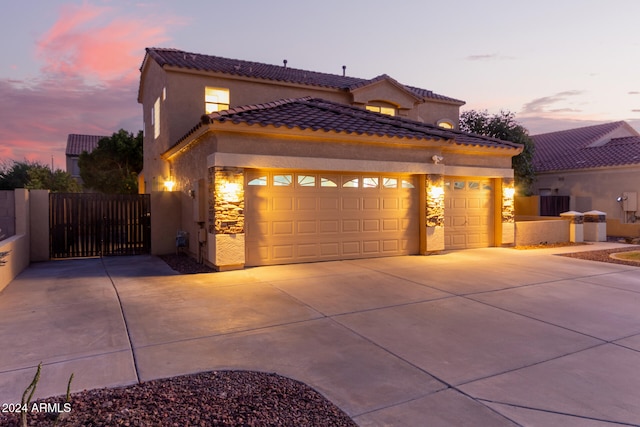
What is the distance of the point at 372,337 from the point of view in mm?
5297

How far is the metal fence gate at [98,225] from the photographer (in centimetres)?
1234

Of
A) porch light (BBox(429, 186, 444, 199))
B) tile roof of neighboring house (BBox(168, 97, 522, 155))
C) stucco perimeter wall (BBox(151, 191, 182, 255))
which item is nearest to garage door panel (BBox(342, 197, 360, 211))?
tile roof of neighboring house (BBox(168, 97, 522, 155))

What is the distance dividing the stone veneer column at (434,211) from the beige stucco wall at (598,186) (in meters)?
14.2

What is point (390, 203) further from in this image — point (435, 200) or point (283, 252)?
point (283, 252)

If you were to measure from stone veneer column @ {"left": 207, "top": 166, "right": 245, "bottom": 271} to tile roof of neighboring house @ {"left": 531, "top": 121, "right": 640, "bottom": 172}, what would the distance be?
2089 centimetres

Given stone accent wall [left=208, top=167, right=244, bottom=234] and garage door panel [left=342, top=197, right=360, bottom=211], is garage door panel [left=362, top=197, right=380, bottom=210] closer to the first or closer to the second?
garage door panel [left=342, top=197, right=360, bottom=211]

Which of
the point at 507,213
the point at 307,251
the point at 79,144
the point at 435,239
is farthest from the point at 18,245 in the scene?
the point at 79,144

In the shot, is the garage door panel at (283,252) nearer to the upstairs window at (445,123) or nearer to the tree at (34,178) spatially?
the upstairs window at (445,123)

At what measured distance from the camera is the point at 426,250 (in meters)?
12.6

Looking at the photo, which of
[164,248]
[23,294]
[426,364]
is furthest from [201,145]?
[426,364]

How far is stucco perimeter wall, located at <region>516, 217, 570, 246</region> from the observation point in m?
15.3

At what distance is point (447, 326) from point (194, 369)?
351 cm

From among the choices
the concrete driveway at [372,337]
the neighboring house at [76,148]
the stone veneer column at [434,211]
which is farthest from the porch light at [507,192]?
the neighboring house at [76,148]

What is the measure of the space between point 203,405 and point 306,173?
8.39 metres
